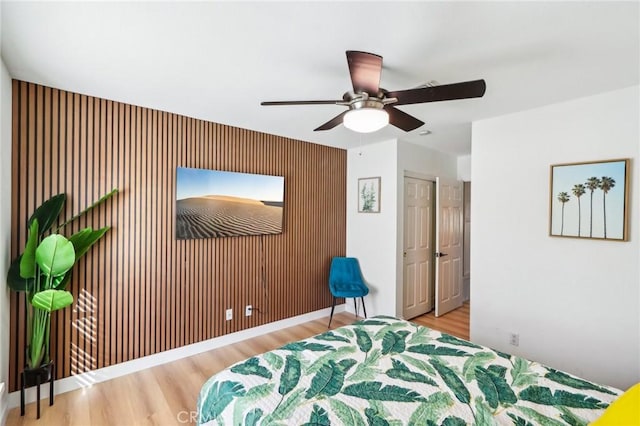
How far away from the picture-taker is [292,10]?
1.38 meters

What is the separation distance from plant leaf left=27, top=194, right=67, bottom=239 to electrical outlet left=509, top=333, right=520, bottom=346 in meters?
3.98

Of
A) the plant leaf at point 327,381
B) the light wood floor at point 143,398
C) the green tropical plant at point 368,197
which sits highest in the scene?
the green tropical plant at point 368,197

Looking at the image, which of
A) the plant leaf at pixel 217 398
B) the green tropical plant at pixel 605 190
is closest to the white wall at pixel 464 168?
the green tropical plant at pixel 605 190

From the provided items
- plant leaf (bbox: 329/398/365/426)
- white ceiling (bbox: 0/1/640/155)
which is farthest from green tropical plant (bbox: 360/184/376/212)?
plant leaf (bbox: 329/398/365/426)

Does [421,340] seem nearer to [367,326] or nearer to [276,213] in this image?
[367,326]

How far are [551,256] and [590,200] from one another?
21.3 inches

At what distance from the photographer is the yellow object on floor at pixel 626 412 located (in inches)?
36.7

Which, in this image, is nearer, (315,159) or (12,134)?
(12,134)

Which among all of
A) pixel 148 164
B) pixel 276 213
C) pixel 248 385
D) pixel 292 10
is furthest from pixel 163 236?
pixel 292 10

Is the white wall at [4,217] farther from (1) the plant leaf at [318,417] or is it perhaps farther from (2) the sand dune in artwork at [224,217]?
(1) the plant leaf at [318,417]

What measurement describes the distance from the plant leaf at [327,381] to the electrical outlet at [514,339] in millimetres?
2053

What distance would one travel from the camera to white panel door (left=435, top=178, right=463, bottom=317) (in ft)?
13.4

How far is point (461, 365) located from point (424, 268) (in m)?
2.66

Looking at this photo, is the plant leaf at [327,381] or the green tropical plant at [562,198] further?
the green tropical plant at [562,198]
